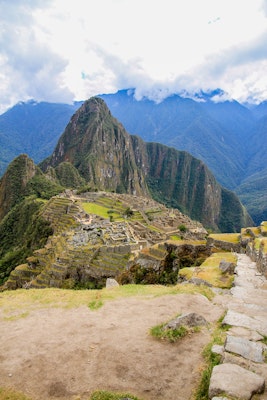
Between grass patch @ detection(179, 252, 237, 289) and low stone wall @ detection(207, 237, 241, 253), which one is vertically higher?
low stone wall @ detection(207, 237, 241, 253)

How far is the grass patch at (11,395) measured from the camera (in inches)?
244

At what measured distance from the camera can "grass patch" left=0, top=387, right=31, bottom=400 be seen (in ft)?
20.4

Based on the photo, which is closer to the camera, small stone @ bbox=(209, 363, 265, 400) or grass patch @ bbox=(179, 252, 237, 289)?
small stone @ bbox=(209, 363, 265, 400)

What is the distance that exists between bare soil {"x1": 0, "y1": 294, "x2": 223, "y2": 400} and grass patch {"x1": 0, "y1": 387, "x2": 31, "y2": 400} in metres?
0.13

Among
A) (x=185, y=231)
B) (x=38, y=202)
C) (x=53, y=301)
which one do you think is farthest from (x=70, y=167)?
(x=53, y=301)

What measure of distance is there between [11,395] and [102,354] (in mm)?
2029

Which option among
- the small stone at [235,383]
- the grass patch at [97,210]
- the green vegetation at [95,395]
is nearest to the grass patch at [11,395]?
the green vegetation at [95,395]

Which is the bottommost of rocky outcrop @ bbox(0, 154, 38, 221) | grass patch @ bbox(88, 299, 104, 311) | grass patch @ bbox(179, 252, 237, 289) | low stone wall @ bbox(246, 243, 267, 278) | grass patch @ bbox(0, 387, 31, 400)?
grass patch @ bbox(0, 387, 31, 400)

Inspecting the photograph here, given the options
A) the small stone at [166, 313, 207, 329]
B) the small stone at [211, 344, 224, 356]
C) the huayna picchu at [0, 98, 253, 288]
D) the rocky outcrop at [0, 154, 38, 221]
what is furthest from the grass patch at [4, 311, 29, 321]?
the rocky outcrop at [0, 154, 38, 221]

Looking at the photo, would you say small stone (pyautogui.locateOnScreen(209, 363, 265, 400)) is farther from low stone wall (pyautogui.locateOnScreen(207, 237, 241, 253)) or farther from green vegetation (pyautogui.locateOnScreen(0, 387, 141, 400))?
low stone wall (pyautogui.locateOnScreen(207, 237, 241, 253))

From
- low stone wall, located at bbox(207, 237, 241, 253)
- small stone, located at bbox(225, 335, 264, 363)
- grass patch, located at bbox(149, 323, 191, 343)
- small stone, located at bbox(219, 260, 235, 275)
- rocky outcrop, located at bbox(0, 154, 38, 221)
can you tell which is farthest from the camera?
rocky outcrop, located at bbox(0, 154, 38, 221)

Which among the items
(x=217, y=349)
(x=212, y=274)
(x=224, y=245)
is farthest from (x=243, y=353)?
(x=224, y=245)

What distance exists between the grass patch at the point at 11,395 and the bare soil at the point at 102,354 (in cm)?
13

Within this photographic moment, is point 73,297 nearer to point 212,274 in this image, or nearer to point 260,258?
point 212,274
